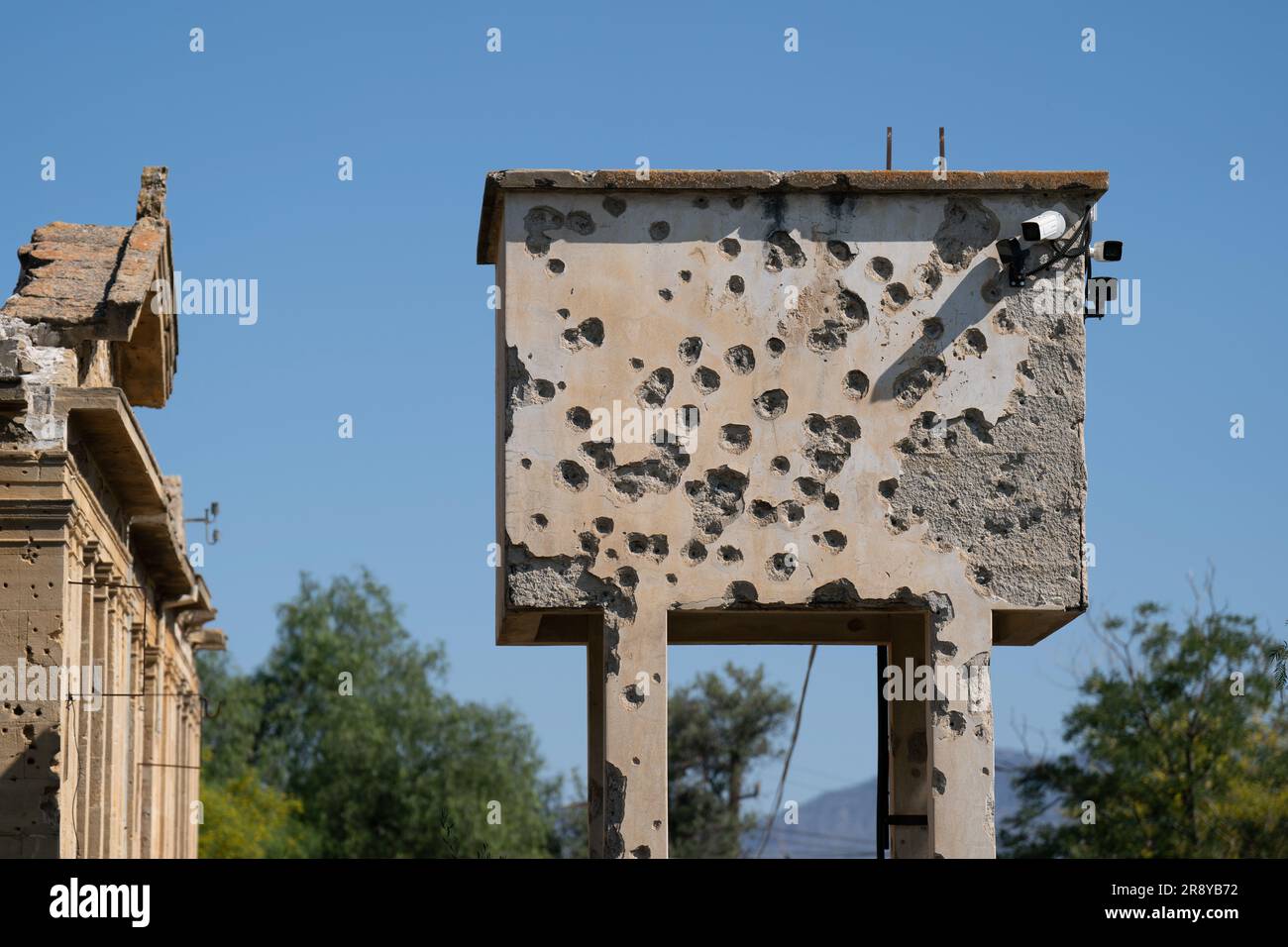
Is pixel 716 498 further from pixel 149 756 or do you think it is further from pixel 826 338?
pixel 149 756

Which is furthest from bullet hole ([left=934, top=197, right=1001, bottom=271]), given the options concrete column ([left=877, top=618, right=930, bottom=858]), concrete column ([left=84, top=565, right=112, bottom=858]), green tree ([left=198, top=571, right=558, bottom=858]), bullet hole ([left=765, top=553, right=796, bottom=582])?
green tree ([left=198, top=571, right=558, bottom=858])

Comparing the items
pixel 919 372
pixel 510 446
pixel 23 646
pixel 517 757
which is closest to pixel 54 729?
pixel 23 646

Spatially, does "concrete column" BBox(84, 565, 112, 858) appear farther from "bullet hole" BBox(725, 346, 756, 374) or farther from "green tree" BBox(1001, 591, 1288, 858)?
"green tree" BBox(1001, 591, 1288, 858)

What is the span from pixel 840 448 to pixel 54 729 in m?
7.28

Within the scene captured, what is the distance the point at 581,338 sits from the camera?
12281 millimetres

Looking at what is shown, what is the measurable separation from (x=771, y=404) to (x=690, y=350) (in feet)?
2.03

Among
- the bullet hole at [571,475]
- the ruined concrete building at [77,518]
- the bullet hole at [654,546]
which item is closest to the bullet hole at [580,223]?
the bullet hole at [571,475]

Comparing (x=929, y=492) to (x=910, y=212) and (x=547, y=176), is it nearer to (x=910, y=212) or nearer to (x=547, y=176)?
(x=910, y=212)

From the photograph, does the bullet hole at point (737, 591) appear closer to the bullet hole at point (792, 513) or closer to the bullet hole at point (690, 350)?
the bullet hole at point (792, 513)

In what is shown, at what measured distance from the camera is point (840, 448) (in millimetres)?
12281

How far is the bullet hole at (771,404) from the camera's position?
12.3 meters

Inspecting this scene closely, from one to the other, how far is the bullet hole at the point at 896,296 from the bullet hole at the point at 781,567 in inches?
68.6

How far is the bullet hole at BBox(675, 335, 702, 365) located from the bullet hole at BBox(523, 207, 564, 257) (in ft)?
3.44

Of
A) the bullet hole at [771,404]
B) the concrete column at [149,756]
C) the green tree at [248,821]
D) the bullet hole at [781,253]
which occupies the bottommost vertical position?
the green tree at [248,821]
